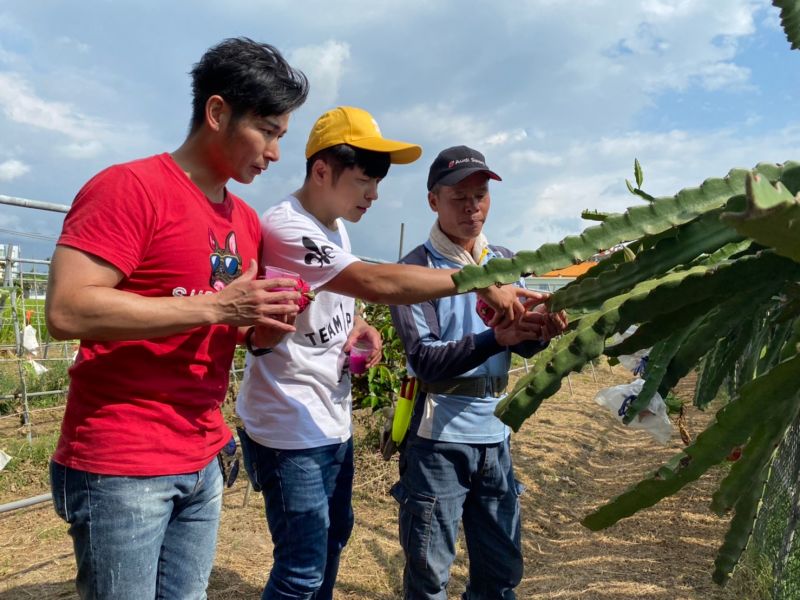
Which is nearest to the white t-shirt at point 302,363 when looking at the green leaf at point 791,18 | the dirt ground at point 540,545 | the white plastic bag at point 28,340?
the green leaf at point 791,18

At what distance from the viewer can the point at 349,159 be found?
196 cm

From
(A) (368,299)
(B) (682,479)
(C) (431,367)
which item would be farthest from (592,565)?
(B) (682,479)

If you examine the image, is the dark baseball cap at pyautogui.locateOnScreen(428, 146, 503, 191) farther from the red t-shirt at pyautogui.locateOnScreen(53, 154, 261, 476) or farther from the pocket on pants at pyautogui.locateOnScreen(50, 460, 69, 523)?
the pocket on pants at pyautogui.locateOnScreen(50, 460, 69, 523)

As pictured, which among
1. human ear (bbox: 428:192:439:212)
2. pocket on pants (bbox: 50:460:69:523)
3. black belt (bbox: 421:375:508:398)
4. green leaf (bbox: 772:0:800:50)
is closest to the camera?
green leaf (bbox: 772:0:800:50)

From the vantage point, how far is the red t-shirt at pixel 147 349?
1355 millimetres

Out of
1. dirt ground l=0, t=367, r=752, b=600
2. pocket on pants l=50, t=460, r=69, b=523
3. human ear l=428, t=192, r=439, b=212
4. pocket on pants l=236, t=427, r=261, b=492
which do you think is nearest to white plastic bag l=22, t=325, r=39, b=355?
dirt ground l=0, t=367, r=752, b=600

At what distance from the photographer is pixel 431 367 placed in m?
2.05

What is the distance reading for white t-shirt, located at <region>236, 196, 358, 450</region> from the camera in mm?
1825

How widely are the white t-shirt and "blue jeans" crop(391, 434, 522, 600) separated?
289 millimetres

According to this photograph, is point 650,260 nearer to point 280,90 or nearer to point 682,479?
point 682,479

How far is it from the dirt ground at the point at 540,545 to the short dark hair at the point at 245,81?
7.70ft

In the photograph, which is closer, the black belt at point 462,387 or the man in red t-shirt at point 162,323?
the man in red t-shirt at point 162,323

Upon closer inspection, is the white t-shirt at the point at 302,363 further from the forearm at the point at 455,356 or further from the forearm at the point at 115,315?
the forearm at the point at 115,315

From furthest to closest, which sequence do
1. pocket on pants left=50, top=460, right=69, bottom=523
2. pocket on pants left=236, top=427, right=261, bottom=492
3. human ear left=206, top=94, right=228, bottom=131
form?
pocket on pants left=236, top=427, right=261, bottom=492 → human ear left=206, top=94, right=228, bottom=131 → pocket on pants left=50, top=460, right=69, bottom=523
